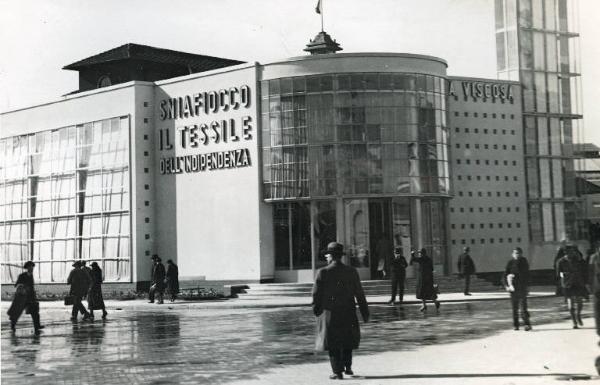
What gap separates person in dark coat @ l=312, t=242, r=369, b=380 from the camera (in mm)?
11867

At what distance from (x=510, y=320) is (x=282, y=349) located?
24.8ft

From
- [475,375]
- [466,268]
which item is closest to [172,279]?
[466,268]

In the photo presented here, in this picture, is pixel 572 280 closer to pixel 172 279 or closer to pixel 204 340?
pixel 204 340

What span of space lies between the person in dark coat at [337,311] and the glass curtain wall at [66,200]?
3045 centimetres

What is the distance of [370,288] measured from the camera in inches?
1350

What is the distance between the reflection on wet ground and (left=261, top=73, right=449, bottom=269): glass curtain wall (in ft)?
27.4

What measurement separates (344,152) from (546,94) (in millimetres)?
14450

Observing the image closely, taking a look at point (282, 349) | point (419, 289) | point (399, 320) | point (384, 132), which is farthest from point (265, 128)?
point (282, 349)

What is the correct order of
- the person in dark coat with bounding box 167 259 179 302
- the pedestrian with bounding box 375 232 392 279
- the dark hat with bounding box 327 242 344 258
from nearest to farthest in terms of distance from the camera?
1. the dark hat with bounding box 327 242 344 258
2. the person in dark coat with bounding box 167 259 179 302
3. the pedestrian with bounding box 375 232 392 279

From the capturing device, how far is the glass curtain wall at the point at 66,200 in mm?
41938

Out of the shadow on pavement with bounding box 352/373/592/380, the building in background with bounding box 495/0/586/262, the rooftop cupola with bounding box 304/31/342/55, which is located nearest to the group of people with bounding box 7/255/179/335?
the shadow on pavement with bounding box 352/373/592/380

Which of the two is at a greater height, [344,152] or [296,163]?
[344,152]

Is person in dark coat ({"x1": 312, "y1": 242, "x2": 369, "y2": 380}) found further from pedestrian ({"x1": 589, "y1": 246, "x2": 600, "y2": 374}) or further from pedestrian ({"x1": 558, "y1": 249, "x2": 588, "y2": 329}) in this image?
pedestrian ({"x1": 558, "y1": 249, "x2": 588, "y2": 329})

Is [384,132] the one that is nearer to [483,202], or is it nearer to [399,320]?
[483,202]
